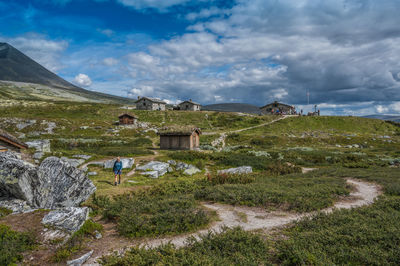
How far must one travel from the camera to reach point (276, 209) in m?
12.7

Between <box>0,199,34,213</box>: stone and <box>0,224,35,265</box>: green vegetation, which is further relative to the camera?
<box>0,199,34,213</box>: stone

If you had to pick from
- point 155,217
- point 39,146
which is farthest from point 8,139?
point 155,217

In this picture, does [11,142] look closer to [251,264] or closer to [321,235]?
[251,264]

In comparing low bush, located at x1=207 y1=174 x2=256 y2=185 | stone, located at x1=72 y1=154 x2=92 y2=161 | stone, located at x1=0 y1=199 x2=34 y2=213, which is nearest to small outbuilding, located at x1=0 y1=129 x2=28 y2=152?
stone, located at x1=72 y1=154 x2=92 y2=161

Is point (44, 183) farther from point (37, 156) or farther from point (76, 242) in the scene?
point (37, 156)

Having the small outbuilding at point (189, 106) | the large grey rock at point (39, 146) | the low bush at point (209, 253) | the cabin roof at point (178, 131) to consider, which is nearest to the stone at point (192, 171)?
the cabin roof at point (178, 131)

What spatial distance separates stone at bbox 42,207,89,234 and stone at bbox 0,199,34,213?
6.63 feet

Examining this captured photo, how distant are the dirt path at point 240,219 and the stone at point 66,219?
4.04 feet

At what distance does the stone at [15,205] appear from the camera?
10273 mm

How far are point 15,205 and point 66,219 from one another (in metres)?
3.34

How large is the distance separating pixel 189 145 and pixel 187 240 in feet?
95.7

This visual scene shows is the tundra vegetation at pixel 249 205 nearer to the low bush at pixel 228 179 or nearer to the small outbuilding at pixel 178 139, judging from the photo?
the low bush at pixel 228 179

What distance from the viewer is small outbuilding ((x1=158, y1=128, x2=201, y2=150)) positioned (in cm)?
3756

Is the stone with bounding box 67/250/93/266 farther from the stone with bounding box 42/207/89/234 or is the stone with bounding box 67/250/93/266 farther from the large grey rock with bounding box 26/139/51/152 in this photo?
the large grey rock with bounding box 26/139/51/152
